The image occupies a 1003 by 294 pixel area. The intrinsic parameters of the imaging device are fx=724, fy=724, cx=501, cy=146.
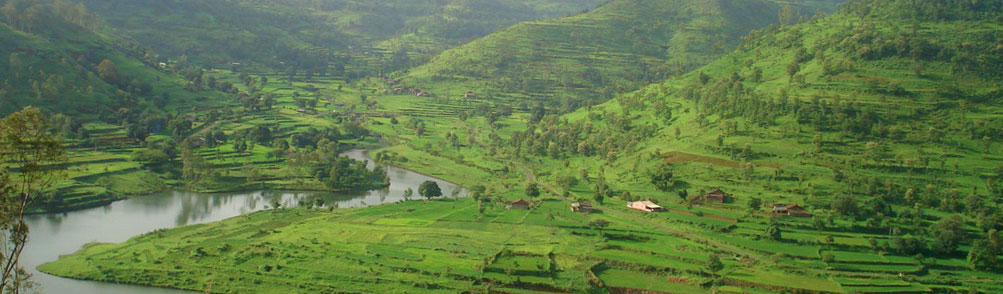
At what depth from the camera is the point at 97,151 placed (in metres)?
52.2

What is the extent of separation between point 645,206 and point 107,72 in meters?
54.1

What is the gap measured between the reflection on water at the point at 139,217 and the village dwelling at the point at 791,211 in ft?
71.2

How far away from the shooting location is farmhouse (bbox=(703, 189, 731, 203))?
132 feet

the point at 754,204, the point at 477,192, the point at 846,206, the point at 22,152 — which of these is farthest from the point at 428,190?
the point at 22,152

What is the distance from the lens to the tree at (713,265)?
30.5 meters

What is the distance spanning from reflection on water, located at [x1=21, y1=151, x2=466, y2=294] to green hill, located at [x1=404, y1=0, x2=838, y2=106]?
36507 mm

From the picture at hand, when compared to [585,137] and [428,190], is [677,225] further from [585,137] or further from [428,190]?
[585,137]

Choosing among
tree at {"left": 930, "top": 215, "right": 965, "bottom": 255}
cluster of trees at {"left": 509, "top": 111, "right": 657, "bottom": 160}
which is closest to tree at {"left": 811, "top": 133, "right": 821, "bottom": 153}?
tree at {"left": 930, "top": 215, "right": 965, "bottom": 255}

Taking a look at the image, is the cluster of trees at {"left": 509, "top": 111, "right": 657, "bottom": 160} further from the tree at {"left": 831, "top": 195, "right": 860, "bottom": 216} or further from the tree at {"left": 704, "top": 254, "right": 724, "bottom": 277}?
the tree at {"left": 704, "top": 254, "right": 724, "bottom": 277}

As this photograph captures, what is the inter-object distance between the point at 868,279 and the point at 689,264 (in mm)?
7289

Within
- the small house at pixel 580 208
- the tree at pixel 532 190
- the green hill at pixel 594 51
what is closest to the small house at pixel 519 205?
the tree at pixel 532 190

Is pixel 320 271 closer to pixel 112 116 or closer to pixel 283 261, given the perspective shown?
pixel 283 261

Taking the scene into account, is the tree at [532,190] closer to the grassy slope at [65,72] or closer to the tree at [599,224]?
the tree at [599,224]

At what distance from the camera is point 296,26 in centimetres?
13050
